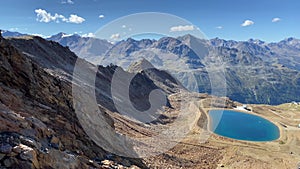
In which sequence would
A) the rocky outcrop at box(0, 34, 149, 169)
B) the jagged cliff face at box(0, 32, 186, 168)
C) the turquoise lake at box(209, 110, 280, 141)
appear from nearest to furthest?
1. the rocky outcrop at box(0, 34, 149, 169)
2. the jagged cliff face at box(0, 32, 186, 168)
3. the turquoise lake at box(209, 110, 280, 141)

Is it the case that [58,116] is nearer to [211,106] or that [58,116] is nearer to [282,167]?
[282,167]

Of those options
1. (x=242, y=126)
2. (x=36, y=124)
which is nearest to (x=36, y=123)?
(x=36, y=124)

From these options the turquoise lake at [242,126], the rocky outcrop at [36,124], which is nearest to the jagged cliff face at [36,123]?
the rocky outcrop at [36,124]

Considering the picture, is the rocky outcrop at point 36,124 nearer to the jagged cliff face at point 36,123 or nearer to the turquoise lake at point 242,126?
the jagged cliff face at point 36,123

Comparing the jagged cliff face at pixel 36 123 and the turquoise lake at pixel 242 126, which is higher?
the jagged cliff face at pixel 36 123

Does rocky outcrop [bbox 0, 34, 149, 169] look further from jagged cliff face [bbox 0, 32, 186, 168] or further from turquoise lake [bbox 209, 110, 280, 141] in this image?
turquoise lake [bbox 209, 110, 280, 141]

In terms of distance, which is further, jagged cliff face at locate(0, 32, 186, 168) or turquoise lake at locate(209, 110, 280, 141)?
turquoise lake at locate(209, 110, 280, 141)

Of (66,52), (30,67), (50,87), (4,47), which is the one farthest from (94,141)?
(66,52)

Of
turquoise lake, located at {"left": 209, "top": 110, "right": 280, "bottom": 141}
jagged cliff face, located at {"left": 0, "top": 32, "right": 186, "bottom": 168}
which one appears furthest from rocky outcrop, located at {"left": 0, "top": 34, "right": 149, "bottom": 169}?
turquoise lake, located at {"left": 209, "top": 110, "right": 280, "bottom": 141}
